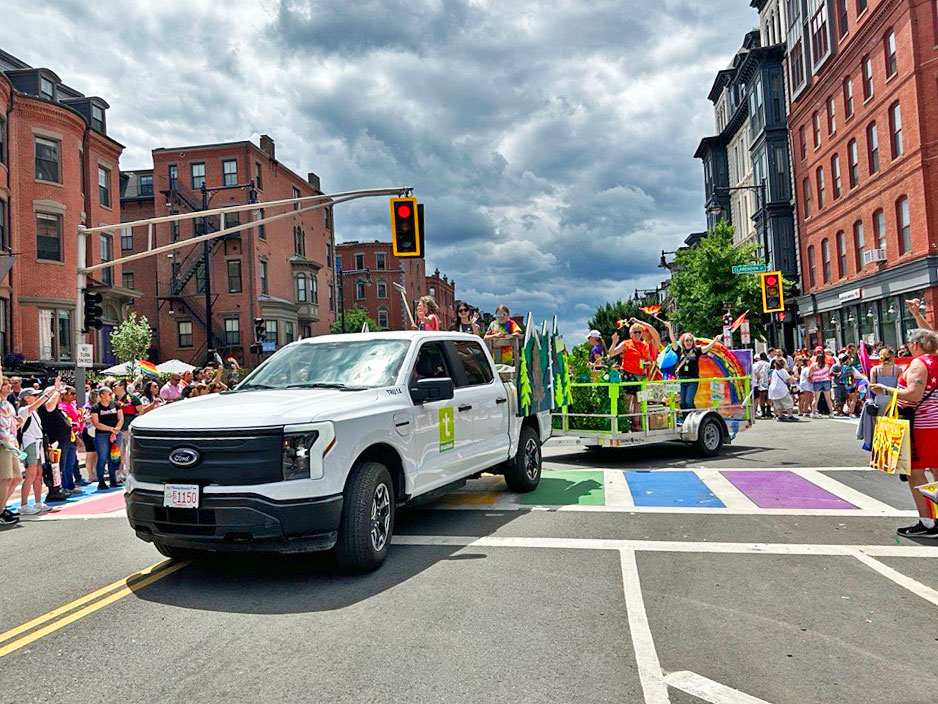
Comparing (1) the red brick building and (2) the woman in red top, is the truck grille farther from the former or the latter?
(1) the red brick building

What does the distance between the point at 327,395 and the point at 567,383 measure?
6696 millimetres

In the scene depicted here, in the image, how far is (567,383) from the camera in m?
12.3

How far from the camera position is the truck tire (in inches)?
223

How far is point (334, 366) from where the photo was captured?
7070 millimetres

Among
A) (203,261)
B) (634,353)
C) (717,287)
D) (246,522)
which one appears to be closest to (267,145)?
(203,261)

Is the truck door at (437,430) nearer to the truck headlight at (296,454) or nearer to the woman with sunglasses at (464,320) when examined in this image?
the truck headlight at (296,454)

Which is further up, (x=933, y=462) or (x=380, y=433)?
(x=380, y=433)

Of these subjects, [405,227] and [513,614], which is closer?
[513,614]

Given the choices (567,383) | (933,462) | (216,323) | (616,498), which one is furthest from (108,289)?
(933,462)

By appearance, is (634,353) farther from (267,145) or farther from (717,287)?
(267,145)

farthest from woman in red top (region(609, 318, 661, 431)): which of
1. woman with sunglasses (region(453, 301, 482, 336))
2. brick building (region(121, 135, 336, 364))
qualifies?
brick building (region(121, 135, 336, 364))

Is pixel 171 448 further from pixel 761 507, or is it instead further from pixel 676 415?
pixel 676 415

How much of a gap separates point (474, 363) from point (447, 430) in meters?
1.31

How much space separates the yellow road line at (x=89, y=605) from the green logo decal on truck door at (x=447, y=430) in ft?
8.28
